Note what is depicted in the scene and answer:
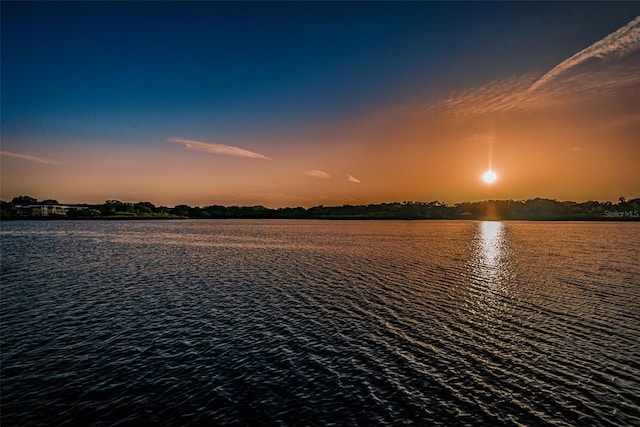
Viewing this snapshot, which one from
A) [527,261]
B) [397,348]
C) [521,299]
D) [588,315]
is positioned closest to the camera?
[397,348]

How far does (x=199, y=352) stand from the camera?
2198 cm

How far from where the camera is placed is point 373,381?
18.3 m

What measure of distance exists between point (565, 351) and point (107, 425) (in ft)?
87.1

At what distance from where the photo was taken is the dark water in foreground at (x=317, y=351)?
15820 mm

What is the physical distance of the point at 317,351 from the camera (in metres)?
22.2

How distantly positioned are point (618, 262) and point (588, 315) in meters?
44.7

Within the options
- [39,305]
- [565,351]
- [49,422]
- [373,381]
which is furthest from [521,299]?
[39,305]

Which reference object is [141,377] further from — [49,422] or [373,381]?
[373,381]

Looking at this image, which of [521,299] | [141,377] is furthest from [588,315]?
[141,377]

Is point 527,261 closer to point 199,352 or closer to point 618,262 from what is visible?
point 618,262

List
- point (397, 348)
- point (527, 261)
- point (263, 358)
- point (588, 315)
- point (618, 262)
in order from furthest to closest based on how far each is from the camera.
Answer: point (527, 261), point (618, 262), point (588, 315), point (397, 348), point (263, 358)

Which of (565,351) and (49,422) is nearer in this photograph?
(49,422)

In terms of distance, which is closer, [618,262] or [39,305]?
[39,305]

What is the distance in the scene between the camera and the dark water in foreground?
15.8m
